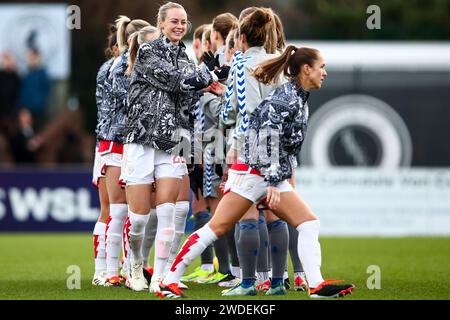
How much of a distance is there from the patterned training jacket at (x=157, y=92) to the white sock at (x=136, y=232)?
634mm

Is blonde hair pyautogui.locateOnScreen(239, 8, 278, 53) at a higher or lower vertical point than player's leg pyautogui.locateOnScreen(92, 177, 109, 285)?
higher

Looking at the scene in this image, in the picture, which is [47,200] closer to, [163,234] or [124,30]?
[124,30]

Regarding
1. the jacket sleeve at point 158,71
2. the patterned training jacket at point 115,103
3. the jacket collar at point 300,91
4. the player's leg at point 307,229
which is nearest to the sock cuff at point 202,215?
the patterned training jacket at point 115,103

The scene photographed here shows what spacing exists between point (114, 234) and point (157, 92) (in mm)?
1650

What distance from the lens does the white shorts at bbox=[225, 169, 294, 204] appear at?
901 centimetres

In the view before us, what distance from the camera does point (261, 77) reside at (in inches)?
365

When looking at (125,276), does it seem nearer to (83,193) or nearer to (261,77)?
(261,77)

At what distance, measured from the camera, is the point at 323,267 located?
42.6 ft

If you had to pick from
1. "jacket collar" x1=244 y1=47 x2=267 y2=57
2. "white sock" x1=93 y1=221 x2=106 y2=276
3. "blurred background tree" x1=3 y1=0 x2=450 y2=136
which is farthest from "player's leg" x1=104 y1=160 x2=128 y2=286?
"blurred background tree" x1=3 y1=0 x2=450 y2=136

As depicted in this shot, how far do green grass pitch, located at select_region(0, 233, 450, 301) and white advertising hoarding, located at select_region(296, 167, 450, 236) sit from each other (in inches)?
45.1

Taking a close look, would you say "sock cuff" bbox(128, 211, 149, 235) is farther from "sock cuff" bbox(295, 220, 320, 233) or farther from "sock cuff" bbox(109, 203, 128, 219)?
"sock cuff" bbox(295, 220, 320, 233)

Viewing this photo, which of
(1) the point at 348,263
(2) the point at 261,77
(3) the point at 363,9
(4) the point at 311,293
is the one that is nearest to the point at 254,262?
(4) the point at 311,293
